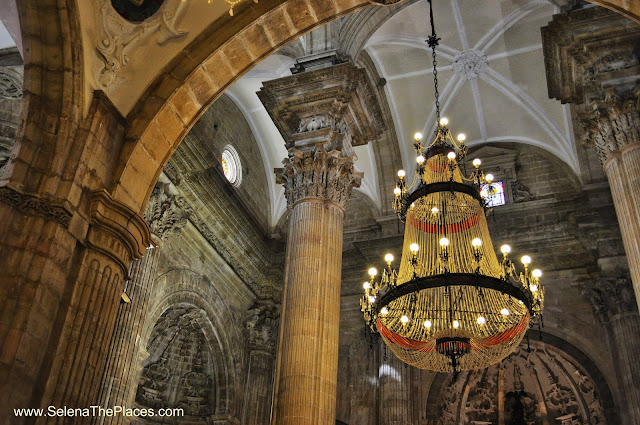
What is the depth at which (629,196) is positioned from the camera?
8188 mm

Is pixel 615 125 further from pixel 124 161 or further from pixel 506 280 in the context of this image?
pixel 124 161

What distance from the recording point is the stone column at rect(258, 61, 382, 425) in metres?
8.37

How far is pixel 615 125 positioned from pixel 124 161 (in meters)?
6.76

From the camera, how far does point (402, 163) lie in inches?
653

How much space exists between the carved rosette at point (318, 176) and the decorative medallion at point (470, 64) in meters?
6.43

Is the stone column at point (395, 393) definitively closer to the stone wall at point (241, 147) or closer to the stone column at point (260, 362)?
the stone column at point (260, 362)

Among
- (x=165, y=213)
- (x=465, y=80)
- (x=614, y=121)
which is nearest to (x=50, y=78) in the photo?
(x=165, y=213)

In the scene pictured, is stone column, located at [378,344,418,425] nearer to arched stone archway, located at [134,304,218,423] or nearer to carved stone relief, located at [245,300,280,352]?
carved stone relief, located at [245,300,280,352]

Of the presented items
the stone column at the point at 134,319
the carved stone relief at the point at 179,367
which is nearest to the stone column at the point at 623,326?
the carved stone relief at the point at 179,367

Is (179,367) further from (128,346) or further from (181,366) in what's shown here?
(128,346)

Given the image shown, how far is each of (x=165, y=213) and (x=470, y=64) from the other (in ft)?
27.1

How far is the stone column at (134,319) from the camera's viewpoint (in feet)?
33.7

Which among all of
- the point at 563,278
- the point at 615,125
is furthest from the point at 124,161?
the point at 563,278

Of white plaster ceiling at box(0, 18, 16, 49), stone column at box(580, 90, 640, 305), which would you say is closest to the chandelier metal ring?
stone column at box(580, 90, 640, 305)
